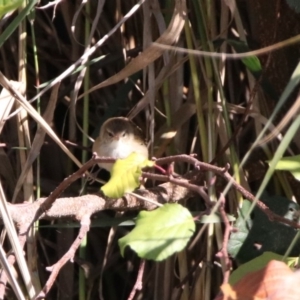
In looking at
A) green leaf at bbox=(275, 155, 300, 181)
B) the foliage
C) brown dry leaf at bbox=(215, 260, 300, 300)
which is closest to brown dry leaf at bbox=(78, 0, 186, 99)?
the foliage

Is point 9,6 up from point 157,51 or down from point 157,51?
up

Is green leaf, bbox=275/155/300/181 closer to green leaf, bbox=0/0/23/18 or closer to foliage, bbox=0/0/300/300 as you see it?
foliage, bbox=0/0/300/300

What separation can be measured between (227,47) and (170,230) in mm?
1073

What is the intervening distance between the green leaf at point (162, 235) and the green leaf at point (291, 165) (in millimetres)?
264

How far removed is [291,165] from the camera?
1.33 metres

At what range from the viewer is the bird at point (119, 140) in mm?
2604

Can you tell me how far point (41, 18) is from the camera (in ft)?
7.66

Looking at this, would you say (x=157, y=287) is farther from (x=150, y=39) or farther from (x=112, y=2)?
(x=112, y=2)

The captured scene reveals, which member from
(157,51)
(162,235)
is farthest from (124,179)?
(157,51)

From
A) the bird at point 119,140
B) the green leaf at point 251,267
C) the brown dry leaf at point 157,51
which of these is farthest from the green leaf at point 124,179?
the bird at point 119,140

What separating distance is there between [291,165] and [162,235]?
0.36 meters

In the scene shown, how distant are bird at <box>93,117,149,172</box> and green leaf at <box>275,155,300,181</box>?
1.18m

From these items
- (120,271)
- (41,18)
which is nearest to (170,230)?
(120,271)

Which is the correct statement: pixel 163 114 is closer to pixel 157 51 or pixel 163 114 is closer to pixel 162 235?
pixel 157 51
